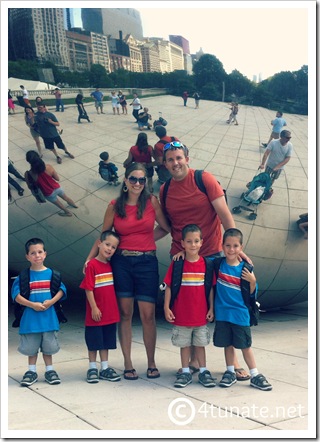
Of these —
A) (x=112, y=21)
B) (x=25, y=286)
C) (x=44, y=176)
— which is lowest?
(x=25, y=286)

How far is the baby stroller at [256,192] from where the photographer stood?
4703mm

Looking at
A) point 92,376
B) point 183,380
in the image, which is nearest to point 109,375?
point 92,376

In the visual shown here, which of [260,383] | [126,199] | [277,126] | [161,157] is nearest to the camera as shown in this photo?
[260,383]

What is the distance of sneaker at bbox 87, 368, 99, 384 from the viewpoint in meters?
4.04

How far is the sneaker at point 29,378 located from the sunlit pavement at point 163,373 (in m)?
0.04

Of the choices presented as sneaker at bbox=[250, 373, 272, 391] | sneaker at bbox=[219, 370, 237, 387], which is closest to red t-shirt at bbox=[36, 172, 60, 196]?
sneaker at bbox=[219, 370, 237, 387]

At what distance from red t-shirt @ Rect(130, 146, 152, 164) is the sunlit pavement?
0.24 feet

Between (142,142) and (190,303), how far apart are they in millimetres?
1310

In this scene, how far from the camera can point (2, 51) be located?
4.50 metres

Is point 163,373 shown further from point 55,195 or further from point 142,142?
point 142,142

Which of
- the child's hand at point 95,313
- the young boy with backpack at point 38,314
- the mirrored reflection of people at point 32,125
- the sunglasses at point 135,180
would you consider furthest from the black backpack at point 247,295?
the mirrored reflection of people at point 32,125

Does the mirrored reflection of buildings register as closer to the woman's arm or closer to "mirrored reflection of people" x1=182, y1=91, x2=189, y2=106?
"mirrored reflection of people" x1=182, y1=91, x2=189, y2=106

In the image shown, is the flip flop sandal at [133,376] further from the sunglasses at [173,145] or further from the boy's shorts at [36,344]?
the sunglasses at [173,145]

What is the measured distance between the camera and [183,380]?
12.9 feet
